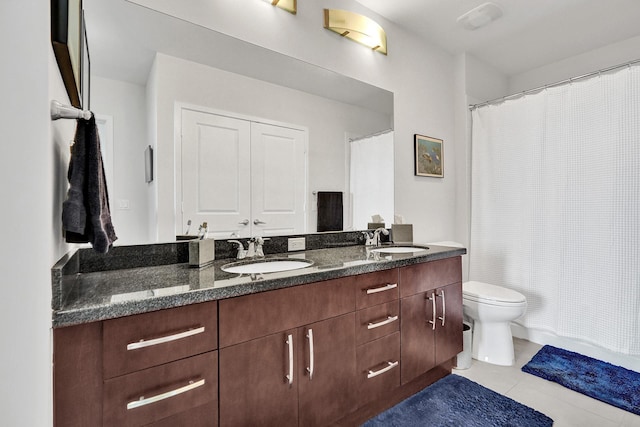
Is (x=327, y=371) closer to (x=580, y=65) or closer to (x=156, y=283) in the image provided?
(x=156, y=283)

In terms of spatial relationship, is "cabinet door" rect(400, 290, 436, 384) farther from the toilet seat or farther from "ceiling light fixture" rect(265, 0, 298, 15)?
"ceiling light fixture" rect(265, 0, 298, 15)

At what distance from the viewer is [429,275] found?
183 cm

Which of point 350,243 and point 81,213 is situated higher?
point 81,213

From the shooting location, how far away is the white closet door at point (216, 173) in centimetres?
154

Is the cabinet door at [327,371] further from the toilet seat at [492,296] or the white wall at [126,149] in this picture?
the toilet seat at [492,296]

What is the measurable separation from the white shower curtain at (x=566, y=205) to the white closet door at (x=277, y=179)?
1.83 m

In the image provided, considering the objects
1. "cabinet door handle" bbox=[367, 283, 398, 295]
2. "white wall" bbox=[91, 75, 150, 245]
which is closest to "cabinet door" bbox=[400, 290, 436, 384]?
"cabinet door handle" bbox=[367, 283, 398, 295]

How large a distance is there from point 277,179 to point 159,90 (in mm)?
715

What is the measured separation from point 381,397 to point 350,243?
3.12ft

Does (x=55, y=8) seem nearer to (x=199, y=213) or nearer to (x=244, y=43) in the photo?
(x=199, y=213)

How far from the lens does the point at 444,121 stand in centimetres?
293

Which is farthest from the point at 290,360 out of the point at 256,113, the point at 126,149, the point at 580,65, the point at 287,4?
the point at 580,65

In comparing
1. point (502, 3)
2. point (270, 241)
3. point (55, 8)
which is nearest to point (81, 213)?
point (55, 8)

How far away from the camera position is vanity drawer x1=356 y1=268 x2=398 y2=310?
146 centimetres
